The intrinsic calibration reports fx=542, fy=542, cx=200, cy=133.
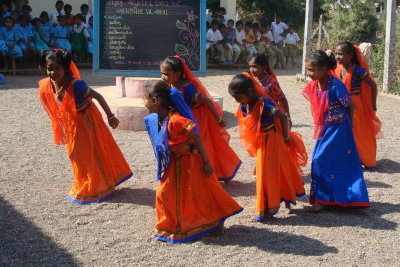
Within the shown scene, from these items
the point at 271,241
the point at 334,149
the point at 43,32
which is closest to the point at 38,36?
the point at 43,32

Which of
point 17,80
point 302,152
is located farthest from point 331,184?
point 17,80

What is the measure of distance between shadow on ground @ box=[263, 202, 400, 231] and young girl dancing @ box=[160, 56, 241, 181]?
99 centimetres

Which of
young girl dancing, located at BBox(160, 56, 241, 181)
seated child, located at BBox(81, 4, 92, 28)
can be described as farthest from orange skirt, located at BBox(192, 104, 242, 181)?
seated child, located at BBox(81, 4, 92, 28)

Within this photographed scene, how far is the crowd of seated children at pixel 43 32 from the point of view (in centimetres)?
1412

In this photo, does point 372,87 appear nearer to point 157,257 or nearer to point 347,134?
point 347,134

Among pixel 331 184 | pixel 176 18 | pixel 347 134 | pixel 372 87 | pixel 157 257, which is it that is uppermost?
pixel 176 18

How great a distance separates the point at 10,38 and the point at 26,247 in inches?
433

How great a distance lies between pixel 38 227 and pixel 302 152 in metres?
2.50

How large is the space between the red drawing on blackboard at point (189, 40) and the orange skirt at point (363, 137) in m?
2.98

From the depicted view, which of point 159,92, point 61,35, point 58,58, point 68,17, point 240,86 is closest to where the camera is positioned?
point 159,92

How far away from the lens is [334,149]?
498cm

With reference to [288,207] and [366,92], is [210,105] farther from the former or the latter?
[366,92]

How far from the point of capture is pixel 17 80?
534 inches

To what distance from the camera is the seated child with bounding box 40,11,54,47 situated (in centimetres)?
1502
